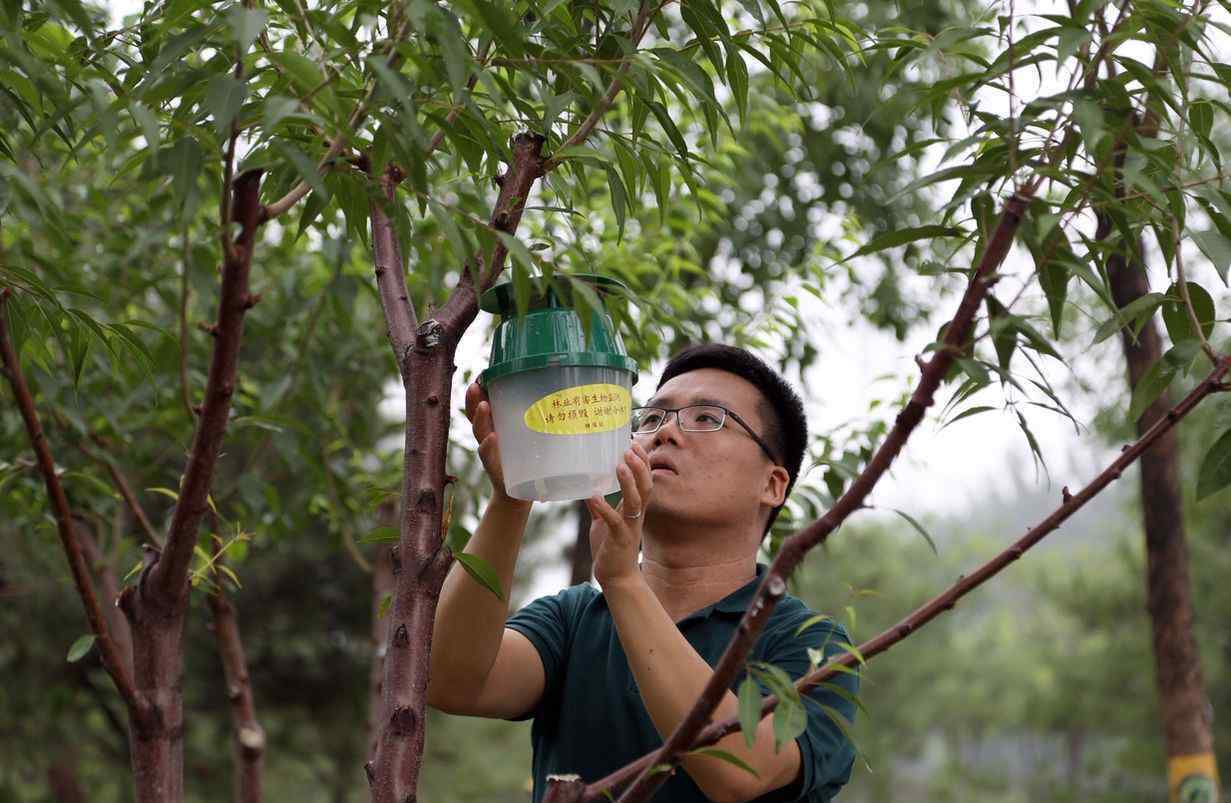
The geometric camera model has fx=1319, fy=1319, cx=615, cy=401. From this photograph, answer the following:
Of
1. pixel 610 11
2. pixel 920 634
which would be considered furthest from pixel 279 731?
pixel 920 634

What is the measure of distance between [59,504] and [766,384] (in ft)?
4.24

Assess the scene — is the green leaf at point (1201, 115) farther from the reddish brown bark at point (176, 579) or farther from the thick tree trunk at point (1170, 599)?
the thick tree trunk at point (1170, 599)

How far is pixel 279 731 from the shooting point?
433 inches

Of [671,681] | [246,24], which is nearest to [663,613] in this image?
[671,681]

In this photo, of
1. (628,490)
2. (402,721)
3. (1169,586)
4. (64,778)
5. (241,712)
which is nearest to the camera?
(402,721)

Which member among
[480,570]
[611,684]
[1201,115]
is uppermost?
[1201,115]

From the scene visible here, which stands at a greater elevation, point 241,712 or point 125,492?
point 125,492

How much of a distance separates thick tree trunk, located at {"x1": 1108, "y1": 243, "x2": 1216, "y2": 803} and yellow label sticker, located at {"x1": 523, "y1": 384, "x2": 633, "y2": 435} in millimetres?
2682

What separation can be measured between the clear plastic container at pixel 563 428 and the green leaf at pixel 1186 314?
67 centimetres

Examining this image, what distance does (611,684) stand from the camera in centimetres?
229

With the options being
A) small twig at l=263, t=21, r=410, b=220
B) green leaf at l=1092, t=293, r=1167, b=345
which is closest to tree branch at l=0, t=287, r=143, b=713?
small twig at l=263, t=21, r=410, b=220

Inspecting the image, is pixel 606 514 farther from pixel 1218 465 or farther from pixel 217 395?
pixel 1218 465

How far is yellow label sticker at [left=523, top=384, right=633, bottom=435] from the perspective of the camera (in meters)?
1.68

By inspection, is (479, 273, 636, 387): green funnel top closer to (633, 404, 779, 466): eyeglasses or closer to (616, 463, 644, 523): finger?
(616, 463, 644, 523): finger
